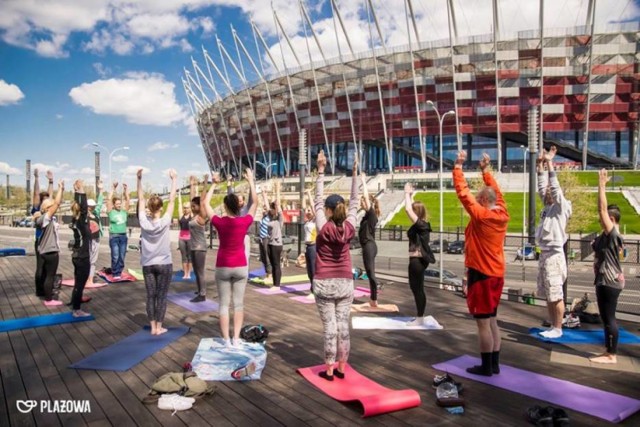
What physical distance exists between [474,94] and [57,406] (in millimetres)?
65852

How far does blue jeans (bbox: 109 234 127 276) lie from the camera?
11625mm

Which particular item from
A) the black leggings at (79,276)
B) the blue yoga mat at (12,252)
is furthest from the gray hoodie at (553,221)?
the blue yoga mat at (12,252)

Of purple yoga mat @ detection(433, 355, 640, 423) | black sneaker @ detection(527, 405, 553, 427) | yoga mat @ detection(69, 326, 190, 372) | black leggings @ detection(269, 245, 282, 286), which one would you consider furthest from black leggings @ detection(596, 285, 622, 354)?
black leggings @ detection(269, 245, 282, 286)

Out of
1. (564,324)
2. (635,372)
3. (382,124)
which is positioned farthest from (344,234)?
(382,124)

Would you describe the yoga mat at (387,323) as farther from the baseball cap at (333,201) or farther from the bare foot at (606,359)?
the baseball cap at (333,201)

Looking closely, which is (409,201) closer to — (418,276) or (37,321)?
(418,276)

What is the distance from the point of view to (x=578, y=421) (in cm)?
414

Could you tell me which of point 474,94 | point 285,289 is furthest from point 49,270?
point 474,94

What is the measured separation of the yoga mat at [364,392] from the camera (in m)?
4.31

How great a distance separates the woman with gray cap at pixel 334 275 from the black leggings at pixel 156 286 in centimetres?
308

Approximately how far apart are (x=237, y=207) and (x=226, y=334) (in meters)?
1.86

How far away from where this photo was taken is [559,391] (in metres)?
4.85

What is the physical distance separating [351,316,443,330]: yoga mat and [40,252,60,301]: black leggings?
6.05 meters

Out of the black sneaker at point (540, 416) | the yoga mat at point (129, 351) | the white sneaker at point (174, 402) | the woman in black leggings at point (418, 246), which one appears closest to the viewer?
the black sneaker at point (540, 416)
